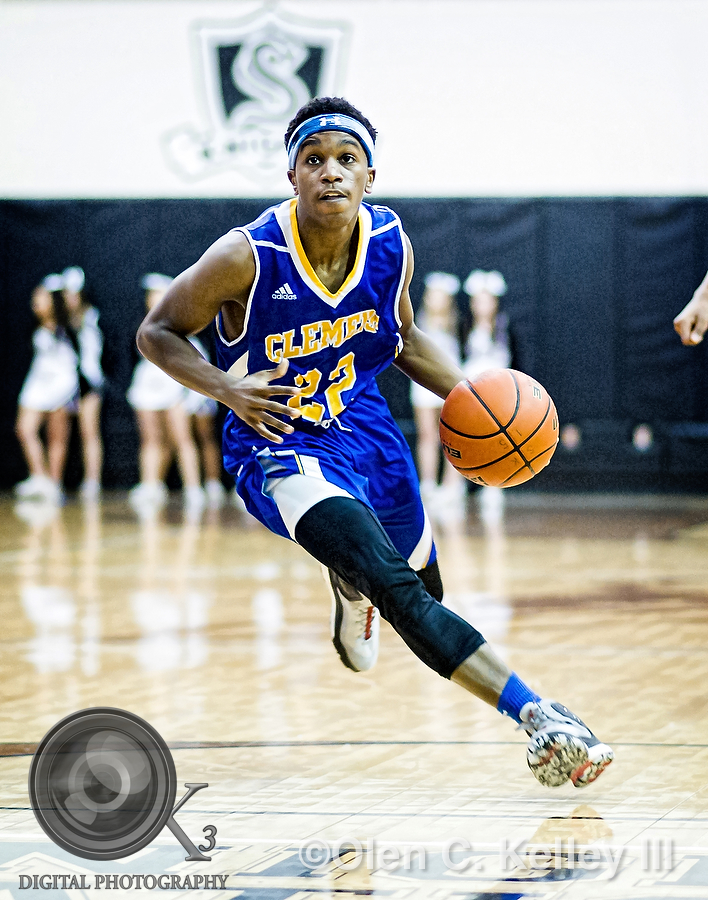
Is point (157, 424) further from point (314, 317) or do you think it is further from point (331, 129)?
point (331, 129)

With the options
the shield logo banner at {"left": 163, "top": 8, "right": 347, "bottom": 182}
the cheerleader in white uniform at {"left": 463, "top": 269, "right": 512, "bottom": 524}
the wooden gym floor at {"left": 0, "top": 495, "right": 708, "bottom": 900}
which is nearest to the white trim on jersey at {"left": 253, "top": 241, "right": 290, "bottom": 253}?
the wooden gym floor at {"left": 0, "top": 495, "right": 708, "bottom": 900}

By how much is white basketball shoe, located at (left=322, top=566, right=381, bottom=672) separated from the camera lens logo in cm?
62

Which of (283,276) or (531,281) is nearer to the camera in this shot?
(283,276)

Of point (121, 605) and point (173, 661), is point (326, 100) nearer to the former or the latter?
point (173, 661)

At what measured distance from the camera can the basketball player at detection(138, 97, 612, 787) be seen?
2.50 m

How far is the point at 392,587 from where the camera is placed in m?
2.47

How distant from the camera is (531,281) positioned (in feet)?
38.1

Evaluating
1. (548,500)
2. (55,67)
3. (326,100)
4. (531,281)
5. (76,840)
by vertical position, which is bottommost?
(76,840)

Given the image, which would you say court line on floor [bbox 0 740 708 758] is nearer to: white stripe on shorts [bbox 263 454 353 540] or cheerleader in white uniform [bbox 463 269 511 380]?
white stripe on shorts [bbox 263 454 353 540]

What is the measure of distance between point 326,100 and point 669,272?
9.22 metres

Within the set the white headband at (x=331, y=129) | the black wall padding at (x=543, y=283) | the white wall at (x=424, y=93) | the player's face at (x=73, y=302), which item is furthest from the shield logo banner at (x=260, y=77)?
the white headband at (x=331, y=129)

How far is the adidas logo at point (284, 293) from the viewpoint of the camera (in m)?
2.83

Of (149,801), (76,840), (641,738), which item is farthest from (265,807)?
(641,738)

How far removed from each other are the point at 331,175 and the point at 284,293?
314mm
